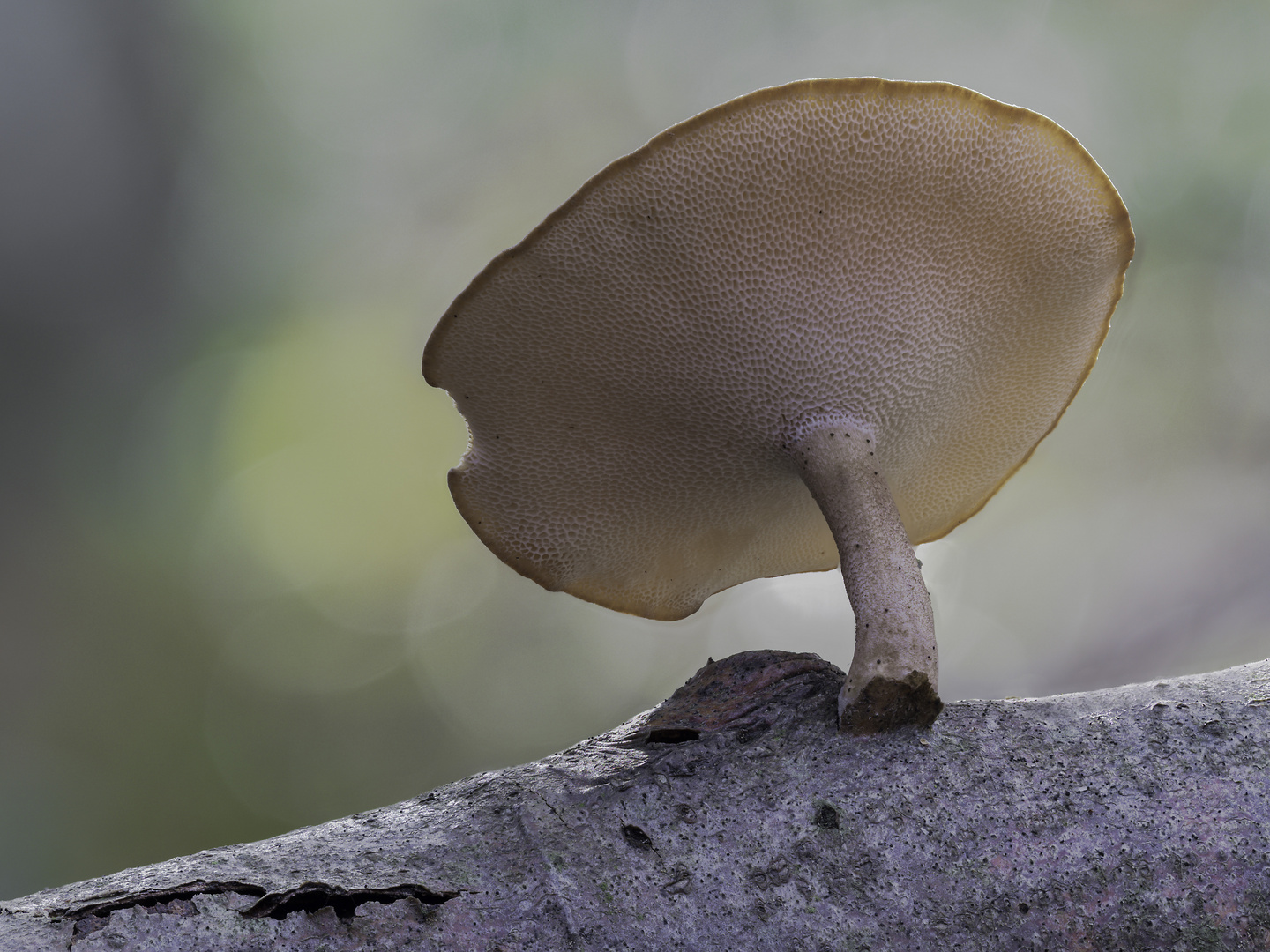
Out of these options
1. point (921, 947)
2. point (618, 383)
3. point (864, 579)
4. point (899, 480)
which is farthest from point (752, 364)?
point (921, 947)

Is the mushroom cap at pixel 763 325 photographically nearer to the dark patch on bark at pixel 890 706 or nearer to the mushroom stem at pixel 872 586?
the mushroom stem at pixel 872 586

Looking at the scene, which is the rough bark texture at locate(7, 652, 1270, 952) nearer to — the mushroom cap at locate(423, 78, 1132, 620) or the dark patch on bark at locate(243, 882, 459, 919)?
the dark patch on bark at locate(243, 882, 459, 919)

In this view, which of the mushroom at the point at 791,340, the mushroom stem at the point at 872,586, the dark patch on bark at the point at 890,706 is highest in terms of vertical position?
the mushroom at the point at 791,340

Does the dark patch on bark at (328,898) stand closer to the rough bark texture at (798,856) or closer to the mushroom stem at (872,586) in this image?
the rough bark texture at (798,856)

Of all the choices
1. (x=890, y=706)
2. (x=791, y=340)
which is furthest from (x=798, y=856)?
(x=791, y=340)

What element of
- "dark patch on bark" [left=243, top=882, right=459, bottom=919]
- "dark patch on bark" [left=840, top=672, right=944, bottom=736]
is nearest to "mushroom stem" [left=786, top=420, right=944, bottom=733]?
"dark patch on bark" [left=840, top=672, right=944, bottom=736]

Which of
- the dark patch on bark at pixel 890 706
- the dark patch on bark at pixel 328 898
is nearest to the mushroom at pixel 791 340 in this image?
the dark patch on bark at pixel 890 706

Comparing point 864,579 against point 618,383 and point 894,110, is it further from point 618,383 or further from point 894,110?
point 894,110

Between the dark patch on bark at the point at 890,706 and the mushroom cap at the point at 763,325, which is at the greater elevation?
the mushroom cap at the point at 763,325

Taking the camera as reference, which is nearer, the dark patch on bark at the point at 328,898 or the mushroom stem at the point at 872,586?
the dark patch on bark at the point at 328,898
